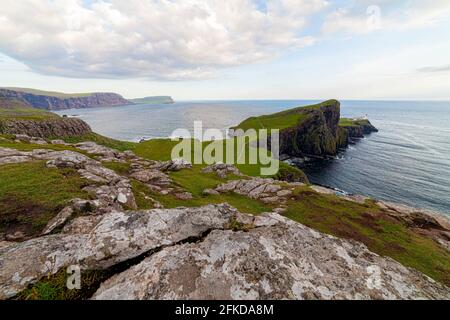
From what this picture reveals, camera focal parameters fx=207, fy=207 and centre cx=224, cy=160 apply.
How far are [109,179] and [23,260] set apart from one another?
45.1 feet

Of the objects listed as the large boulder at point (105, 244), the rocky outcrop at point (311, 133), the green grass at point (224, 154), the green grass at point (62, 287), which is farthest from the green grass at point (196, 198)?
the rocky outcrop at point (311, 133)

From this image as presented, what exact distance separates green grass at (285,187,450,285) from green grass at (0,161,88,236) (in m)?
25.3

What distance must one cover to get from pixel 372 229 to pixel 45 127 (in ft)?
363

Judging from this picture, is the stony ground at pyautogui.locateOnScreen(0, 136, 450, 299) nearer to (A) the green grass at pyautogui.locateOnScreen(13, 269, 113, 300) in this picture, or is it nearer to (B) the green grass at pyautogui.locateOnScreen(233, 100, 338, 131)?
(A) the green grass at pyautogui.locateOnScreen(13, 269, 113, 300)

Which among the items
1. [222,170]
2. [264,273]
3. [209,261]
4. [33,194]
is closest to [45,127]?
[222,170]

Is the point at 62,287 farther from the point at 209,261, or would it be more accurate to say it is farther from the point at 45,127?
the point at 45,127

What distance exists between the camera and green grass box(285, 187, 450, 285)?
2117cm

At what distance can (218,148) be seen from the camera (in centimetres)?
8944

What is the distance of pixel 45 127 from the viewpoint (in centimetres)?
8400

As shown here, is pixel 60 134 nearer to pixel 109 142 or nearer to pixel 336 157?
pixel 109 142

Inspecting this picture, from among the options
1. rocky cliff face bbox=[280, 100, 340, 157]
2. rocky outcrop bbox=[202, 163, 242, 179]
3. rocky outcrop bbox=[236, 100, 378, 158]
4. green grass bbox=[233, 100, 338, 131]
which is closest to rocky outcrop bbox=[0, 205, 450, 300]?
rocky outcrop bbox=[202, 163, 242, 179]

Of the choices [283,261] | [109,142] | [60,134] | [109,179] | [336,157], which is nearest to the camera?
[283,261]
